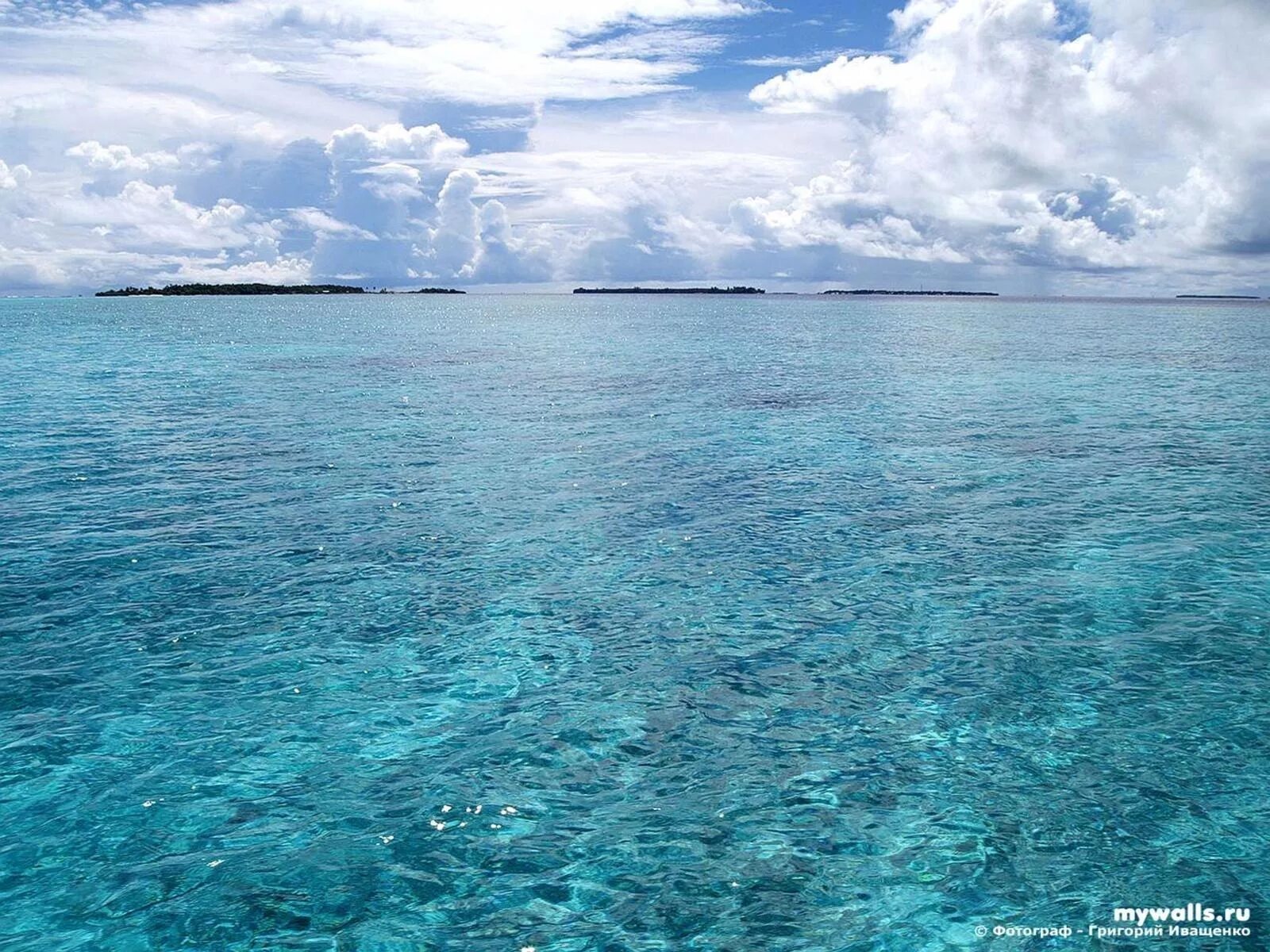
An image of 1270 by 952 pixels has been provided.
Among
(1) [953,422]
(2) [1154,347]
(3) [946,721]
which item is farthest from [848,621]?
(2) [1154,347]

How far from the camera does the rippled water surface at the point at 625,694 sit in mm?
10836

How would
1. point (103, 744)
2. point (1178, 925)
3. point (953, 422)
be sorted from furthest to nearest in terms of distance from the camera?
point (953, 422) < point (103, 744) < point (1178, 925)

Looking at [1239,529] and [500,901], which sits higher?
[1239,529]

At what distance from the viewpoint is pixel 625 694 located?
1577 centimetres

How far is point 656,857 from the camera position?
37.6ft

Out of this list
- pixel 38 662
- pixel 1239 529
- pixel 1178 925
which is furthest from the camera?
pixel 1239 529

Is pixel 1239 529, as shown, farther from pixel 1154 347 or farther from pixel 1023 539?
pixel 1154 347

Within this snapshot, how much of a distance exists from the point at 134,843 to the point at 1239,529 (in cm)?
2856

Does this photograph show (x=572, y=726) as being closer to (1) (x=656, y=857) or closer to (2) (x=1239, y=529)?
(1) (x=656, y=857)

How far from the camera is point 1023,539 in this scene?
24562mm

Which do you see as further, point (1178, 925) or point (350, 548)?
point (350, 548)

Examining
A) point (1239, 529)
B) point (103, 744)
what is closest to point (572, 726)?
point (103, 744)

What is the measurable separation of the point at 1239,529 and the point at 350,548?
2582cm

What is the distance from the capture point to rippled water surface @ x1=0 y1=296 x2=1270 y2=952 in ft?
35.6
